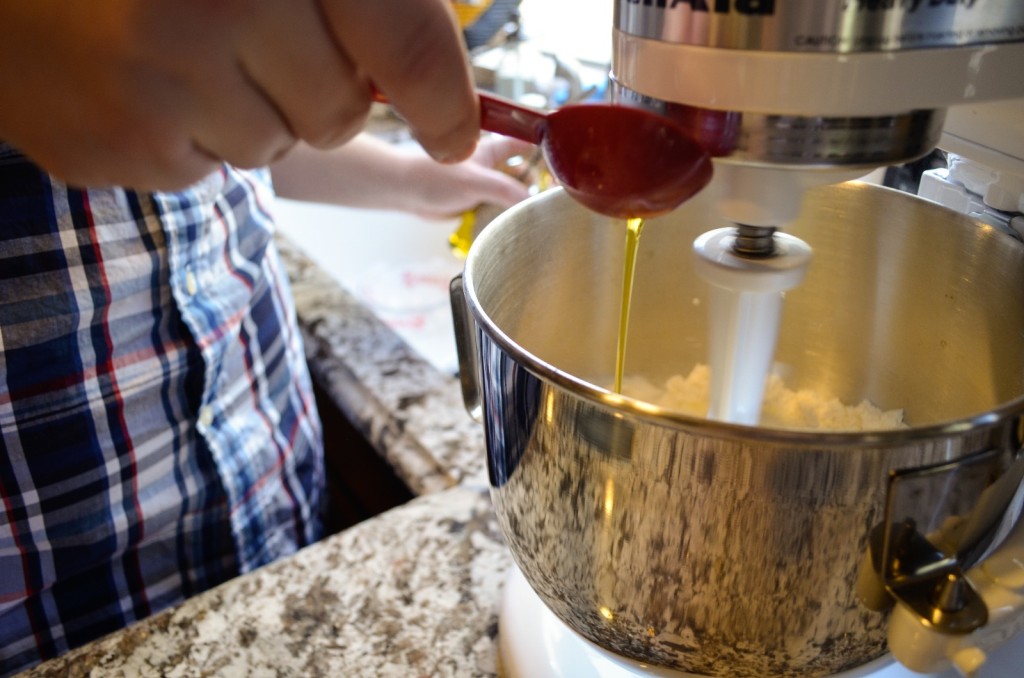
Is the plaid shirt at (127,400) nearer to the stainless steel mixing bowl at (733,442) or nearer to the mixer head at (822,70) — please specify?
the stainless steel mixing bowl at (733,442)

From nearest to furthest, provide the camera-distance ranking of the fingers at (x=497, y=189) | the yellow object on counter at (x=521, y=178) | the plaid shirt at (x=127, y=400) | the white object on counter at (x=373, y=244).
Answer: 1. the plaid shirt at (x=127, y=400)
2. the fingers at (x=497, y=189)
3. the yellow object on counter at (x=521, y=178)
4. the white object on counter at (x=373, y=244)

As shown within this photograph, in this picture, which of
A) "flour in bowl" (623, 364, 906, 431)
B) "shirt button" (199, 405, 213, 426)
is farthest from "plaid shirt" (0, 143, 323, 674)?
"flour in bowl" (623, 364, 906, 431)

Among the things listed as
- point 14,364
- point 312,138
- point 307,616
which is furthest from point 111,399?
point 312,138

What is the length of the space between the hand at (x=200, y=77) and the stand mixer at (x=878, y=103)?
9 cm

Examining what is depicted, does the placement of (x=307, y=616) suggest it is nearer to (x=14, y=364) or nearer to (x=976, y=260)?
(x=14, y=364)

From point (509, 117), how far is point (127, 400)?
0.37 metres

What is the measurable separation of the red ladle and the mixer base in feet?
0.71

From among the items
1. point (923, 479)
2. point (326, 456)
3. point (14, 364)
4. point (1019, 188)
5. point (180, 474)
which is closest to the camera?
point (923, 479)

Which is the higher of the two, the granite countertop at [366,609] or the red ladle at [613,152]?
the red ladle at [613,152]

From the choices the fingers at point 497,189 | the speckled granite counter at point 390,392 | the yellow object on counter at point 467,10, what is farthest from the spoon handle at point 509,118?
the yellow object on counter at point 467,10

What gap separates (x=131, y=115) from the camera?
0.30 m

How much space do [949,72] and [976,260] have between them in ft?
0.64

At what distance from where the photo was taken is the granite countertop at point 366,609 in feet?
1.62

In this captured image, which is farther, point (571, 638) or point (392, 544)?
point (392, 544)
